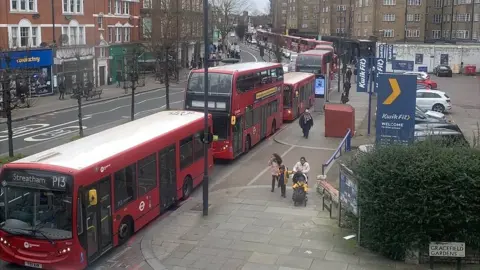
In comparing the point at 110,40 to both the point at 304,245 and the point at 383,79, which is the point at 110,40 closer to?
the point at 383,79

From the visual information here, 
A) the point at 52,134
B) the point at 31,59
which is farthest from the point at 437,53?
the point at 52,134

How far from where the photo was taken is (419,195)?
12.5 meters

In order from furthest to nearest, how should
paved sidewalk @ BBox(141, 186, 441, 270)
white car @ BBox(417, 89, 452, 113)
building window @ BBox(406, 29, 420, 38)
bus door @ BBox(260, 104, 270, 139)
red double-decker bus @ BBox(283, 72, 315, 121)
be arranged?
building window @ BBox(406, 29, 420, 38) < white car @ BBox(417, 89, 452, 113) < red double-decker bus @ BBox(283, 72, 315, 121) < bus door @ BBox(260, 104, 270, 139) < paved sidewalk @ BBox(141, 186, 441, 270)

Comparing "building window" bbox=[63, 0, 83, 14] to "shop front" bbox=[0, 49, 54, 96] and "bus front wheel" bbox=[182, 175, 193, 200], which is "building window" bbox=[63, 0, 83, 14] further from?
"bus front wheel" bbox=[182, 175, 193, 200]

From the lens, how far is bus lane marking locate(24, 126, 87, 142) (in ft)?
96.2

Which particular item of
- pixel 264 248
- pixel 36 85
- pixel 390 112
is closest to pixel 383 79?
pixel 390 112

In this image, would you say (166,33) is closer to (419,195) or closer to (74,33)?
(74,33)

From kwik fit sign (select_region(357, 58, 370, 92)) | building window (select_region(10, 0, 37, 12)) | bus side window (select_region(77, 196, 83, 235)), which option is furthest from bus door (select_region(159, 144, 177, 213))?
building window (select_region(10, 0, 37, 12))

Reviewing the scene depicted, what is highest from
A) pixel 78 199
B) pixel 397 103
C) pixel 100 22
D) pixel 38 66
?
pixel 100 22

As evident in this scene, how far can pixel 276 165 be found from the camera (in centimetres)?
1945

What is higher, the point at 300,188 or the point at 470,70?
the point at 470,70

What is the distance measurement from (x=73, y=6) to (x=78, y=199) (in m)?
42.6

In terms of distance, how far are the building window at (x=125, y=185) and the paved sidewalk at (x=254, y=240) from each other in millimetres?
1211

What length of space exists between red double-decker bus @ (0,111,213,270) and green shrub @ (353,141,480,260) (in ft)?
17.8
